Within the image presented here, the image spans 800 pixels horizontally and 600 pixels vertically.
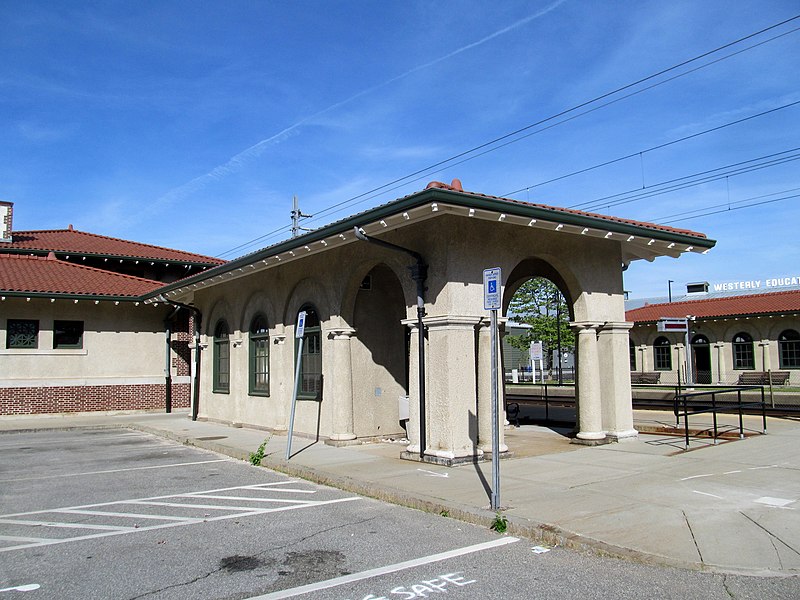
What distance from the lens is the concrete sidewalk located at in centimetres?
626

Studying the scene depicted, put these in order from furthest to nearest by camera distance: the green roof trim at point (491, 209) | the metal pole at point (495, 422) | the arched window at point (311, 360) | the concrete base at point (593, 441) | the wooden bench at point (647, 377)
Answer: the wooden bench at point (647, 377) → the arched window at point (311, 360) → the concrete base at point (593, 441) → the green roof trim at point (491, 209) → the metal pole at point (495, 422)

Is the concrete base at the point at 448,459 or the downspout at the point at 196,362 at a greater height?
the downspout at the point at 196,362

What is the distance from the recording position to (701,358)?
37.7 m

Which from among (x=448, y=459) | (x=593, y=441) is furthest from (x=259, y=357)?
(x=593, y=441)

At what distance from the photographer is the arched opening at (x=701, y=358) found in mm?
36875

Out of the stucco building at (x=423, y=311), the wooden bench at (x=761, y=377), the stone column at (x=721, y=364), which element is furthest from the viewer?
the stone column at (x=721, y=364)

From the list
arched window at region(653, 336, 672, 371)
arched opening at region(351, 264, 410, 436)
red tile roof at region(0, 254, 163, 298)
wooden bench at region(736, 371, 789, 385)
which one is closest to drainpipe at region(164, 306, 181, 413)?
red tile roof at region(0, 254, 163, 298)

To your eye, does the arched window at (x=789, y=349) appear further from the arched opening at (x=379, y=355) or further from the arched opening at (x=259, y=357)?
the arched opening at (x=259, y=357)

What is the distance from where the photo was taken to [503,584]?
5496 mm

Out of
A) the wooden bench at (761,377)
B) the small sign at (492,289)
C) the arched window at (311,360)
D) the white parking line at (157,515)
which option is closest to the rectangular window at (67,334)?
the arched window at (311,360)

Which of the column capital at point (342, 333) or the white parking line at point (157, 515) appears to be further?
the column capital at point (342, 333)

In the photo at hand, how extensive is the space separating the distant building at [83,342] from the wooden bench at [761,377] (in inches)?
1008

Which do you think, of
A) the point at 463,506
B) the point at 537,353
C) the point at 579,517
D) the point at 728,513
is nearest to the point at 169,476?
the point at 463,506

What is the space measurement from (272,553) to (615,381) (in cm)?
829
